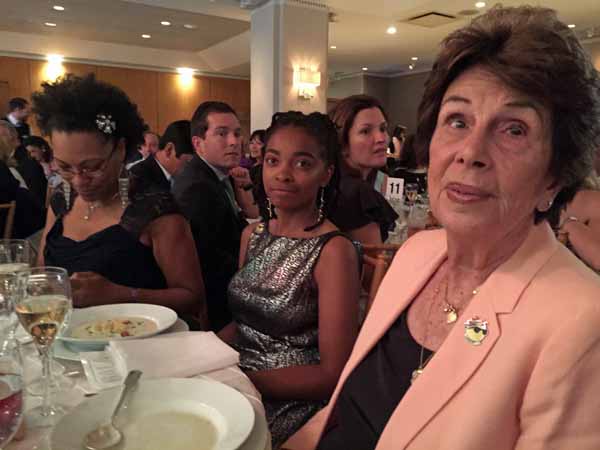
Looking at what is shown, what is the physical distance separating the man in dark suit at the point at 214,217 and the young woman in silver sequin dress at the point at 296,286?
628mm

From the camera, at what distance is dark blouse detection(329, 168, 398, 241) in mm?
2484

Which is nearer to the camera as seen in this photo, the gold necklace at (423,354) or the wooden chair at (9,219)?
the gold necklace at (423,354)

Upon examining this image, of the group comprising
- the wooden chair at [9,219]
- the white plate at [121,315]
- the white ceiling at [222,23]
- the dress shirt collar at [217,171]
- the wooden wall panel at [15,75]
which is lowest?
the wooden chair at [9,219]

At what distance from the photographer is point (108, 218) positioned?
1.85 m

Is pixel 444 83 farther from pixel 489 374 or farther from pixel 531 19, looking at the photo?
pixel 489 374

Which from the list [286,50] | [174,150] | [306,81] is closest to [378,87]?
[306,81]

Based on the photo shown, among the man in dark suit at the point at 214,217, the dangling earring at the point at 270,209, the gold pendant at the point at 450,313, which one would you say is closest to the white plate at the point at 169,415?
the gold pendant at the point at 450,313

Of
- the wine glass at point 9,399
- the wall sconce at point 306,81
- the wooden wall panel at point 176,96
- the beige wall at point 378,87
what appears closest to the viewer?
the wine glass at point 9,399

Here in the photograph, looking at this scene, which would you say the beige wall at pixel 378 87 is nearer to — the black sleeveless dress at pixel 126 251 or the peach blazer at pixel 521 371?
the black sleeveless dress at pixel 126 251

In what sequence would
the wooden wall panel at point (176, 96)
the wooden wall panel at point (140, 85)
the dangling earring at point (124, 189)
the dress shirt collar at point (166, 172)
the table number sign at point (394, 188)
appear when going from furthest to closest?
the wooden wall panel at point (176, 96), the wooden wall panel at point (140, 85), the dress shirt collar at point (166, 172), the table number sign at point (394, 188), the dangling earring at point (124, 189)

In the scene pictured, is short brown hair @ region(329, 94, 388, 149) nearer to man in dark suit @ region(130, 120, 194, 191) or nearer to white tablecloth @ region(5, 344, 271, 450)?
man in dark suit @ region(130, 120, 194, 191)

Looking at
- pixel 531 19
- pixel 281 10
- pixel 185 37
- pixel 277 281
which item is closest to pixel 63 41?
pixel 185 37

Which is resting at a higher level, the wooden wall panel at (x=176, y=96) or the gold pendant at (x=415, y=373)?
the wooden wall panel at (x=176, y=96)

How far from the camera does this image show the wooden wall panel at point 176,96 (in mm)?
10258
